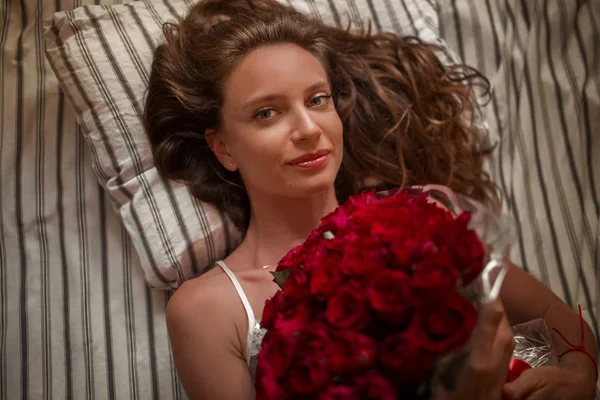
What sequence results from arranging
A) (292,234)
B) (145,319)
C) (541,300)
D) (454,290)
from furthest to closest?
(145,319), (292,234), (541,300), (454,290)

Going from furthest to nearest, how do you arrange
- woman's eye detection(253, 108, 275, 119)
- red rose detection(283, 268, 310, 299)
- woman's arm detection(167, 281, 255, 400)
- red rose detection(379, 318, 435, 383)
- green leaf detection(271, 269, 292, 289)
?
woman's eye detection(253, 108, 275, 119)
woman's arm detection(167, 281, 255, 400)
green leaf detection(271, 269, 292, 289)
red rose detection(283, 268, 310, 299)
red rose detection(379, 318, 435, 383)

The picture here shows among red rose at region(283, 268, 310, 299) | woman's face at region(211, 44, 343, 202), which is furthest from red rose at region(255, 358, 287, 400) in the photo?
woman's face at region(211, 44, 343, 202)

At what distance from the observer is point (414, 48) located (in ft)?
5.56

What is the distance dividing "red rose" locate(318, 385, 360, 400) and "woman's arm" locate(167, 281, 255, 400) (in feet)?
1.63

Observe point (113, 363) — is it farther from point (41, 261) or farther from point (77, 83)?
point (77, 83)

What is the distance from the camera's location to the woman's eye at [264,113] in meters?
1.32

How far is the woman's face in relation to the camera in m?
1.30

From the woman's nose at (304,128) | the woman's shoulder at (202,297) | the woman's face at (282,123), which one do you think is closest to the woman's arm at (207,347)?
the woman's shoulder at (202,297)

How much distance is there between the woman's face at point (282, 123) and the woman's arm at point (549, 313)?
529 millimetres

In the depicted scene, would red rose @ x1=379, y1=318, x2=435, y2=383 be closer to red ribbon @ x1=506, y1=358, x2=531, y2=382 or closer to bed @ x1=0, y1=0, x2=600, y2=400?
red ribbon @ x1=506, y1=358, x2=531, y2=382

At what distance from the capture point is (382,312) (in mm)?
740

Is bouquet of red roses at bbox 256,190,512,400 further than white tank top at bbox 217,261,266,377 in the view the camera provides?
No

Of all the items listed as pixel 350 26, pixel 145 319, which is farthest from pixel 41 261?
pixel 350 26

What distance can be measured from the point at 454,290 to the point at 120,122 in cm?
110
